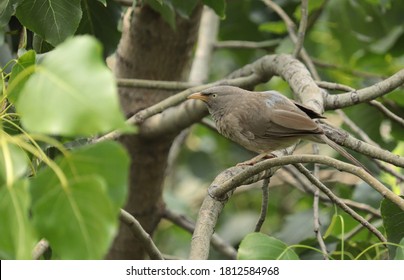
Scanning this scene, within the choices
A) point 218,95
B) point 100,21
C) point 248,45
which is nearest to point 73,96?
point 100,21

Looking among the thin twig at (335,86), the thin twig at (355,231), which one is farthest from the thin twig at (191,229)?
the thin twig at (335,86)

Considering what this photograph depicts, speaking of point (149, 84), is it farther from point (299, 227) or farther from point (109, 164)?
point (109, 164)

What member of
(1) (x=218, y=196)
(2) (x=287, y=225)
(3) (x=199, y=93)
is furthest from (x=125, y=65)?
(1) (x=218, y=196)

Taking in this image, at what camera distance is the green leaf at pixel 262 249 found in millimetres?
2104

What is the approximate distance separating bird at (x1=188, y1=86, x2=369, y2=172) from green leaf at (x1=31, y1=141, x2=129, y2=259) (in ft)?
6.65

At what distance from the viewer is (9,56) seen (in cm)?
382

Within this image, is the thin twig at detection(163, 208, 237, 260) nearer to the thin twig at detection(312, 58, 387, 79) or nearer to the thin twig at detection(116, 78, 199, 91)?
the thin twig at detection(116, 78, 199, 91)

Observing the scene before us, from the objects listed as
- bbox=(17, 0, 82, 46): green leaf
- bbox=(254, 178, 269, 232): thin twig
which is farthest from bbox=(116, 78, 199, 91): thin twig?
bbox=(254, 178, 269, 232): thin twig

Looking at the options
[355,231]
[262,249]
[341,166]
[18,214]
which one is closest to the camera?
[18,214]

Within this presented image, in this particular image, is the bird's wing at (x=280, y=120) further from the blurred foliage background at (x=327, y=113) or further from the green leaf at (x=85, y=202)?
the green leaf at (x=85, y=202)

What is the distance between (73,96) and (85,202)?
253mm

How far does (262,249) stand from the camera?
2.12 m

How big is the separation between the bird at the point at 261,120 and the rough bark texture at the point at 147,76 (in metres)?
0.64

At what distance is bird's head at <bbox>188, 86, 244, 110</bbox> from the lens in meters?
3.95
